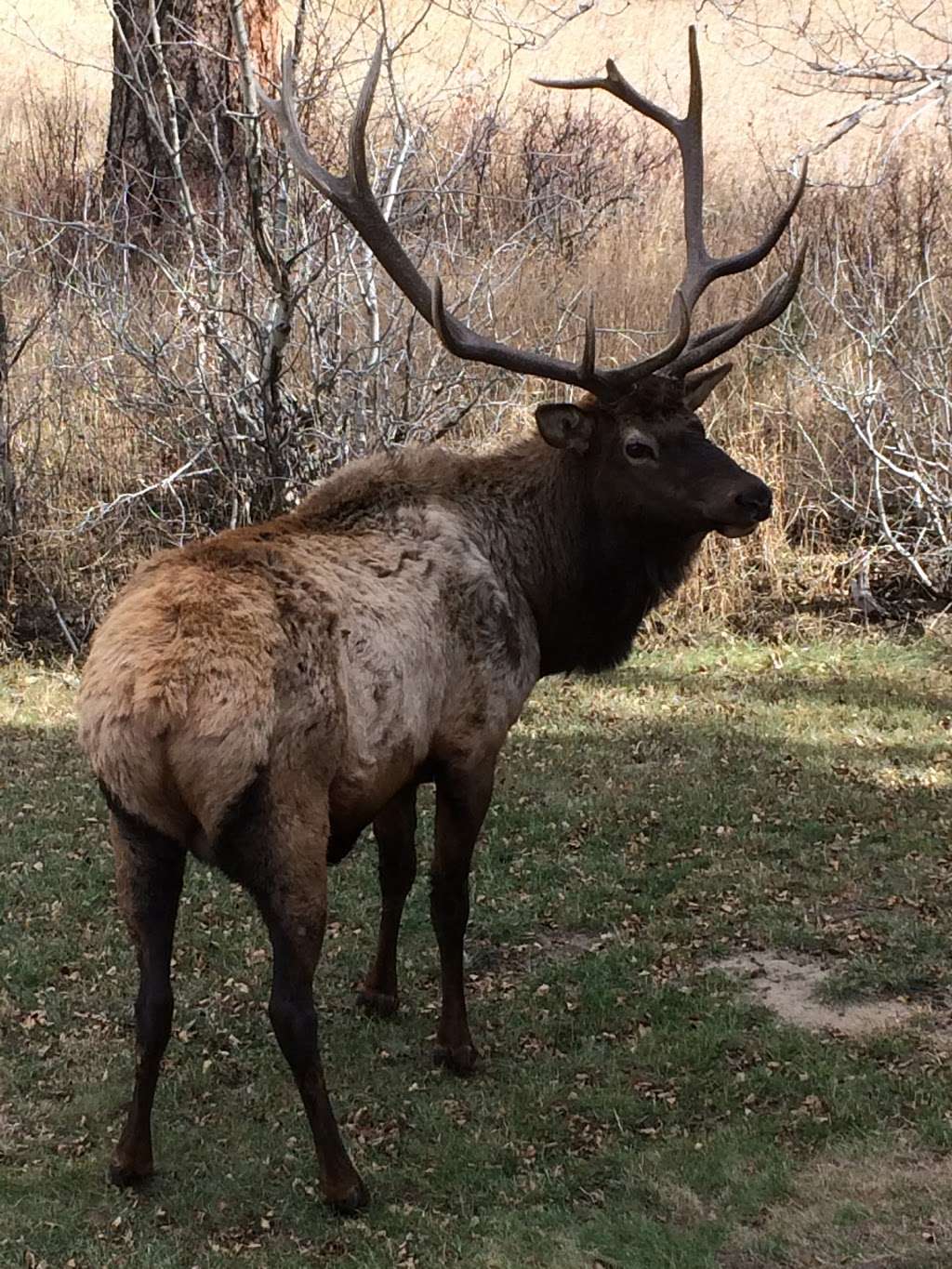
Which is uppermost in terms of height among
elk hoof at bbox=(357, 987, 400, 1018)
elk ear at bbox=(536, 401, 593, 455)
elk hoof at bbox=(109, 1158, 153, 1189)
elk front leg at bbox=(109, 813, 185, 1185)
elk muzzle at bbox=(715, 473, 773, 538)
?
elk ear at bbox=(536, 401, 593, 455)

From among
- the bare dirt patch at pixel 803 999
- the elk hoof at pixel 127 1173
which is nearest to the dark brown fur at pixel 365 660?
the elk hoof at pixel 127 1173

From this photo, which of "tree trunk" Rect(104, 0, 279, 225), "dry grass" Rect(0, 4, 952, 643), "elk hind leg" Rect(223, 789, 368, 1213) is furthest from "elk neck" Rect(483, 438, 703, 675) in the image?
"tree trunk" Rect(104, 0, 279, 225)

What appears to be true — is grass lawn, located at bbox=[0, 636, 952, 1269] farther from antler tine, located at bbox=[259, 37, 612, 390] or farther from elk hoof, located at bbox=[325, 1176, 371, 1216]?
antler tine, located at bbox=[259, 37, 612, 390]

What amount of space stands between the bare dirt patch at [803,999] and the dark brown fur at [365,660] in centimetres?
114

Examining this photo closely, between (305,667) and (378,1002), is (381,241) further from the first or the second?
(378,1002)

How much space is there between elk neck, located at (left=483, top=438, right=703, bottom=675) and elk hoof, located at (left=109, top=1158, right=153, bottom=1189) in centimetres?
212

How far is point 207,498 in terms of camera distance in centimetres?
1003

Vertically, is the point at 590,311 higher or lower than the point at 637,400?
higher

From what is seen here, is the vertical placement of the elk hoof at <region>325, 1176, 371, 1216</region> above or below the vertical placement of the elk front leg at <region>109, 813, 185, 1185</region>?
below

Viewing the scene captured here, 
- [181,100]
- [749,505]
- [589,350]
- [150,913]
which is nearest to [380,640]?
[150,913]

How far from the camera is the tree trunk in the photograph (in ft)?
34.0

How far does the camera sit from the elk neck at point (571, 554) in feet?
17.2

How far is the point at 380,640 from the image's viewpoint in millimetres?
4418

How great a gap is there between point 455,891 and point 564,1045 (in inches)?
27.3
